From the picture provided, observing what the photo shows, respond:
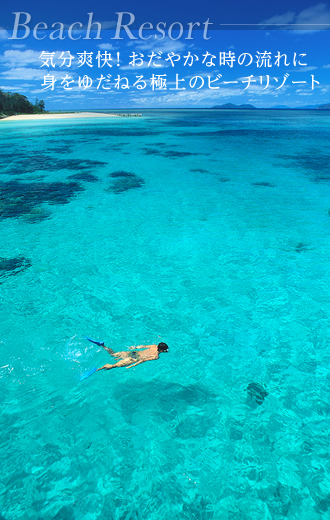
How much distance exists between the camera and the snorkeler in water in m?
6.88

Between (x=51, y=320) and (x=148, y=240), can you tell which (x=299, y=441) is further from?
(x=148, y=240)

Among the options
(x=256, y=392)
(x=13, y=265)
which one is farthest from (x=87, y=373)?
(x=13, y=265)

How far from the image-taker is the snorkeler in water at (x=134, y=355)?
22.6 ft

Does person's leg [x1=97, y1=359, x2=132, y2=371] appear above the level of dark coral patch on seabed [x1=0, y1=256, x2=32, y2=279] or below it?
below

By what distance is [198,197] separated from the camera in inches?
739

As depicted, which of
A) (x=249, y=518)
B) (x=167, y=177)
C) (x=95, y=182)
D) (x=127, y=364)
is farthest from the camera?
(x=167, y=177)

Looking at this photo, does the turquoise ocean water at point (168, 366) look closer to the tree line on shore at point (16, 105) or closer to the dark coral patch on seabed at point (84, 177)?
the dark coral patch on seabed at point (84, 177)

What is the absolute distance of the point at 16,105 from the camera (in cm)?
10481

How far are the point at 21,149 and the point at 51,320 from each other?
36.3 metres

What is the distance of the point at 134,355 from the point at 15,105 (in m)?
125

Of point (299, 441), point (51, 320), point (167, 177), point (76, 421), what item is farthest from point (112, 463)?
point (167, 177)

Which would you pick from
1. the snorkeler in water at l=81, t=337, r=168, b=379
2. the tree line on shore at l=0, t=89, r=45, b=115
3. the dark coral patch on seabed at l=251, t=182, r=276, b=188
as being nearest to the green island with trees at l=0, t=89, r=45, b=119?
the tree line on shore at l=0, t=89, r=45, b=115

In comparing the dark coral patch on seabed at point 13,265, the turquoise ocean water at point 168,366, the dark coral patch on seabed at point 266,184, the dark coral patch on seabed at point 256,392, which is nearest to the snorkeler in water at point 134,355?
the turquoise ocean water at point 168,366

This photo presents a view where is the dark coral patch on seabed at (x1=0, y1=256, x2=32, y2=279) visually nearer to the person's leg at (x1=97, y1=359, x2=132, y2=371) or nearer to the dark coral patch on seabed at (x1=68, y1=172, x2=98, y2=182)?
the person's leg at (x1=97, y1=359, x2=132, y2=371)
